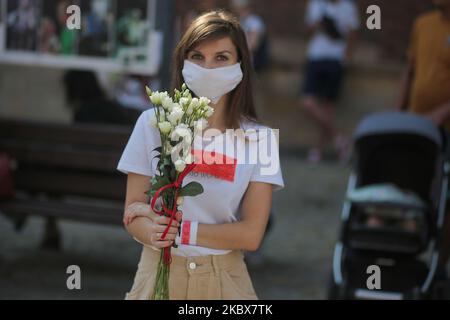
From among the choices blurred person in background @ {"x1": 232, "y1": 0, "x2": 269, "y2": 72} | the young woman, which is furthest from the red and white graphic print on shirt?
blurred person in background @ {"x1": 232, "y1": 0, "x2": 269, "y2": 72}

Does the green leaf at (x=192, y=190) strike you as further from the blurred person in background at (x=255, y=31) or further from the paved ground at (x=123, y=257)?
the blurred person in background at (x=255, y=31)

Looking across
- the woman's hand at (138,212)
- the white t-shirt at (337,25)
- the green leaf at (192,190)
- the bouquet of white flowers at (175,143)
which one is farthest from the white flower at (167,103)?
the white t-shirt at (337,25)

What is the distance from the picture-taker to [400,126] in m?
6.10

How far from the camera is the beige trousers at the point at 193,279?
3.43m

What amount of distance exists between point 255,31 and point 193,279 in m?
7.63

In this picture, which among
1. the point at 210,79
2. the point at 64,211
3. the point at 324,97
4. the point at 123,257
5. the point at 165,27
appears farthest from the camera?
the point at 324,97

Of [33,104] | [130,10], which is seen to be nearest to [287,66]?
[33,104]

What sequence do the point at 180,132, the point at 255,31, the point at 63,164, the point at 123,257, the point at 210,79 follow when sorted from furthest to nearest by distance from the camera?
the point at 255,31, the point at 123,257, the point at 63,164, the point at 210,79, the point at 180,132

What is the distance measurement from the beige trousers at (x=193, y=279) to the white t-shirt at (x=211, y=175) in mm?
34

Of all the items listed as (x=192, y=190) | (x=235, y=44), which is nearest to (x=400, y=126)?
(x=235, y=44)

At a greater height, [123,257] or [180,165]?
[180,165]

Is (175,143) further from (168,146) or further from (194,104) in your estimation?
(194,104)

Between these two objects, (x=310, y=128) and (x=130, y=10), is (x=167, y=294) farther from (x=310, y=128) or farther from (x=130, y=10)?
(x=310, y=128)
